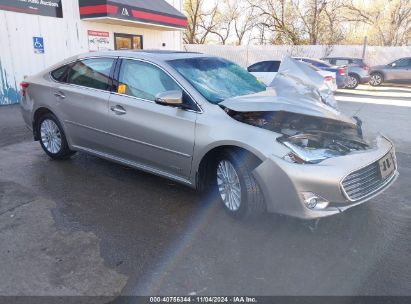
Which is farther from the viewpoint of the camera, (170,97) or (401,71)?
(401,71)

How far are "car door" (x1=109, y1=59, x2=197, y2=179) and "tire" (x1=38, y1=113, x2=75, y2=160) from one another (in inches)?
50.1

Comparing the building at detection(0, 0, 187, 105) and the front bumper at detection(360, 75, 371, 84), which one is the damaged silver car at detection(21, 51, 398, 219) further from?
the front bumper at detection(360, 75, 371, 84)

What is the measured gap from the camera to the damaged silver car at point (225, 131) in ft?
10.5

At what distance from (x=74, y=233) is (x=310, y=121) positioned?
2634 millimetres

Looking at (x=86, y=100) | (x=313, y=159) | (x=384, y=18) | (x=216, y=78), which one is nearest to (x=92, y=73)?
(x=86, y=100)

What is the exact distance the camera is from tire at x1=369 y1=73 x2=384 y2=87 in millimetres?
19098

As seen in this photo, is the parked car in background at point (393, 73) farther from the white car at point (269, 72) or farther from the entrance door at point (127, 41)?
the entrance door at point (127, 41)

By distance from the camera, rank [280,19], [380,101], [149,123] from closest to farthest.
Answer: [149,123], [380,101], [280,19]

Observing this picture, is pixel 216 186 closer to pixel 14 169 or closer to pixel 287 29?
pixel 14 169

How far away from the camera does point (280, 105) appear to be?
145 inches

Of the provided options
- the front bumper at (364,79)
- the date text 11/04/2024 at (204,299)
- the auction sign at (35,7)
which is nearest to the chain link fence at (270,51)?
the front bumper at (364,79)

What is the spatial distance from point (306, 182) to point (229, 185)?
2.81 feet

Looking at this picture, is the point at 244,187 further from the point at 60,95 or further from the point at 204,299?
the point at 60,95

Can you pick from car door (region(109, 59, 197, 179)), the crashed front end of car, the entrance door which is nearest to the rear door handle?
car door (region(109, 59, 197, 179))
